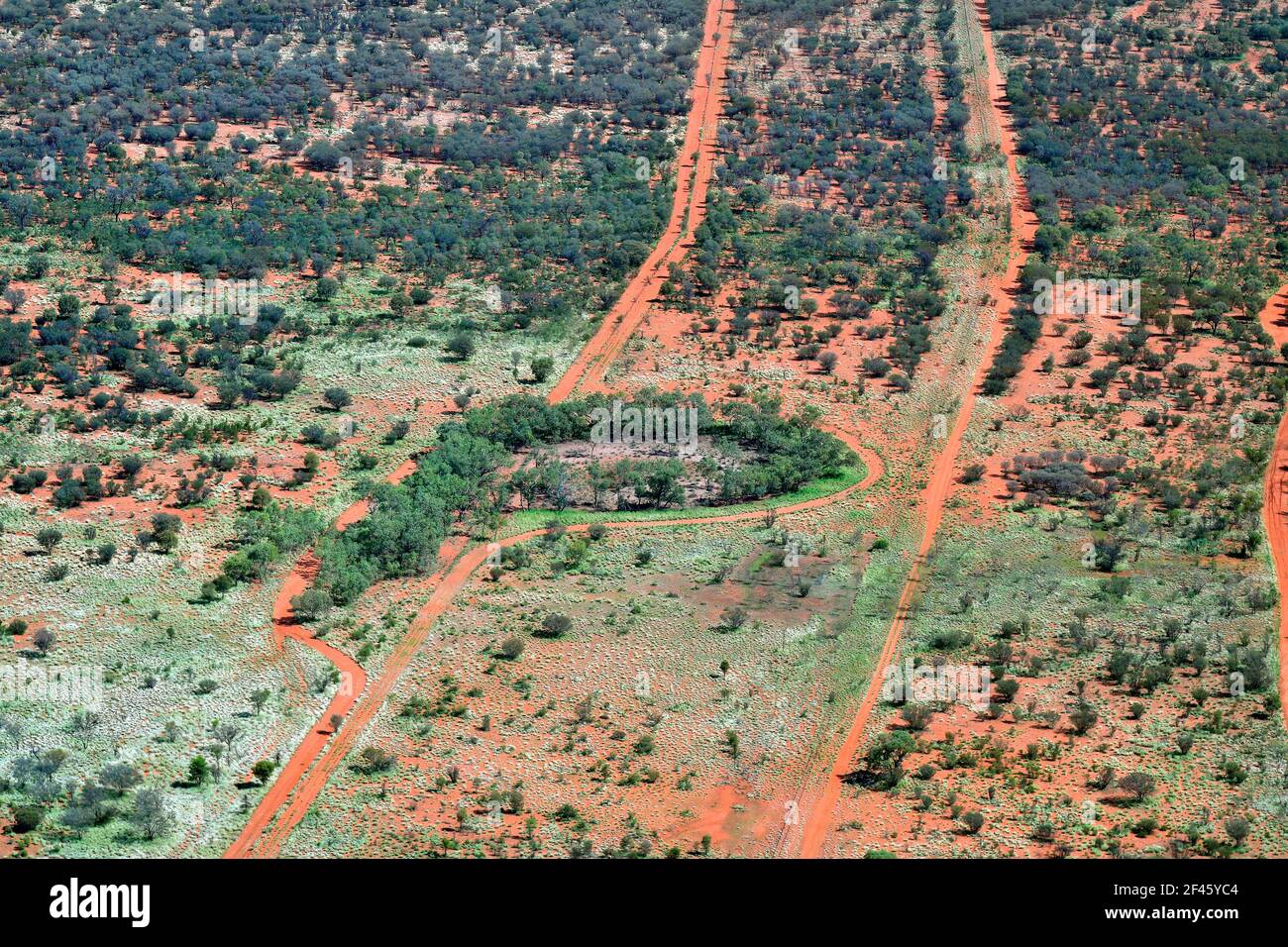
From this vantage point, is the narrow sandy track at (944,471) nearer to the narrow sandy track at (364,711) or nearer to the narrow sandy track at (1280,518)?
the narrow sandy track at (364,711)

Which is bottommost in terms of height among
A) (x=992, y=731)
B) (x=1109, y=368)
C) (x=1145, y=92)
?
(x=992, y=731)

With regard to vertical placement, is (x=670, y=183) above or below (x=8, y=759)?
above

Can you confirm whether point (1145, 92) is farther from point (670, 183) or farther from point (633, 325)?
point (633, 325)

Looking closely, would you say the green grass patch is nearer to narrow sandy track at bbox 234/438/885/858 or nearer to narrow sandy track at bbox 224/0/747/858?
narrow sandy track at bbox 234/438/885/858

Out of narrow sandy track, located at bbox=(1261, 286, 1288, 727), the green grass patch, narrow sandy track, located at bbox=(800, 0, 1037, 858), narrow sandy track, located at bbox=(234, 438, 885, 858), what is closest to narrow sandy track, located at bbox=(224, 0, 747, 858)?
narrow sandy track, located at bbox=(234, 438, 885, 858)

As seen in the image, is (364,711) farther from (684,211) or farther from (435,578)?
(684,211)

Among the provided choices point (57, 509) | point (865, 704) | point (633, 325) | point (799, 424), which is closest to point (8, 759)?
point (57, 509)

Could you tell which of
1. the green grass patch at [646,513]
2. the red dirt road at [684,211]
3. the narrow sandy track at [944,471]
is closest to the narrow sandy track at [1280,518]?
the narrow sandy track at [944,471]
